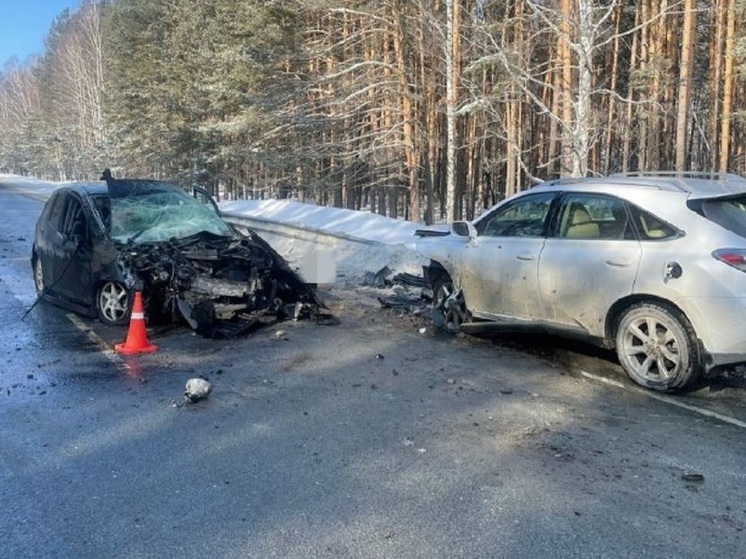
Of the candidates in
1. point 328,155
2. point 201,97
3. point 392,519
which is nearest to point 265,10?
point 328,155

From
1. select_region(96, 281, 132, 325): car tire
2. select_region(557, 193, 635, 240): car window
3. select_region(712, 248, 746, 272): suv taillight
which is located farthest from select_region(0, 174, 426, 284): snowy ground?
select_region(712, 248, 746, 272): suv taillight

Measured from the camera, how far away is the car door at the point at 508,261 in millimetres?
6621

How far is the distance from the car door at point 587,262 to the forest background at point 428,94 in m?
7.95

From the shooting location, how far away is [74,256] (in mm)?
8328

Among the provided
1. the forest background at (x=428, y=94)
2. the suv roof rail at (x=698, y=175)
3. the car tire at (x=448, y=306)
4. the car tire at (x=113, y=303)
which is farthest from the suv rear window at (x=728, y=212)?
the forest background at (x=428, y=94)

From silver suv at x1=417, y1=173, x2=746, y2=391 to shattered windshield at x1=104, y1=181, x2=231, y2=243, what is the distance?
12.4 feet

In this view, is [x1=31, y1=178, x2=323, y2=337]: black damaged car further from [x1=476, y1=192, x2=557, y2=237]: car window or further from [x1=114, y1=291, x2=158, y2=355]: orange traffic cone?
[x1=476, y1=192, x2=557, y2=237]: car window

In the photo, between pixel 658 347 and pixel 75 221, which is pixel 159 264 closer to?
pixel 75 221

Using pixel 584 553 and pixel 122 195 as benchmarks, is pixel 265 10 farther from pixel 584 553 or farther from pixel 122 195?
pixel 584 553

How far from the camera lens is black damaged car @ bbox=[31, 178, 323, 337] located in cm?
755

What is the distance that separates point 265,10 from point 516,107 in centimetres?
1106

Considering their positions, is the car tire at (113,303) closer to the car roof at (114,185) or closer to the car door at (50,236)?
the car door at (50,236)

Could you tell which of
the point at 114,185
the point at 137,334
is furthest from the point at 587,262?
the point at 114,185

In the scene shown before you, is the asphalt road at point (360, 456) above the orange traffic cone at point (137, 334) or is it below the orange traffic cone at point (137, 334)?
below
